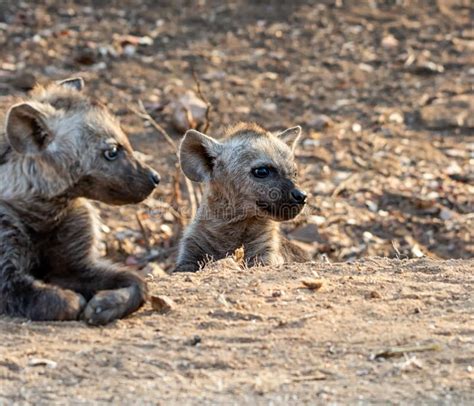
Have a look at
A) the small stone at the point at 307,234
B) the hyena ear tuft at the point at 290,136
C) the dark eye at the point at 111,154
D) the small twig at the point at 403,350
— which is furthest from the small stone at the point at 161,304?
the small stone at the point at 307,234

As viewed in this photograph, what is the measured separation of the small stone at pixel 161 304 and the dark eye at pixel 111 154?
66cm

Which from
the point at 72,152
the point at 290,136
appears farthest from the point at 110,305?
the point at 290,136

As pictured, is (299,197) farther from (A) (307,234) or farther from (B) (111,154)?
(A) (307,234)

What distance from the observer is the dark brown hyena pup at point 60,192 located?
14.7 feet

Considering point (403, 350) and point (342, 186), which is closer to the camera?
point (403, 350)

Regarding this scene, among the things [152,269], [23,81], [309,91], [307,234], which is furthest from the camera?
[309,91]

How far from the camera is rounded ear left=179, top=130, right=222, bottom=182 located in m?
6.47

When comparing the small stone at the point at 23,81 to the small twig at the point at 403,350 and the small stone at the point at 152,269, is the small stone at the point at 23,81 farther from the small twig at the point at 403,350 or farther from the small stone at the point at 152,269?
the small twig at the point at 403,350

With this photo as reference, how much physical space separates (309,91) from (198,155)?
384cm

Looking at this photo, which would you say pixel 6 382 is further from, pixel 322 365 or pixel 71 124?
pixel 71 124

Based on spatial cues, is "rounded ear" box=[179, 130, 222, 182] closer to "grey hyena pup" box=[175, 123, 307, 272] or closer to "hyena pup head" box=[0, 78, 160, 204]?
"grey hyena pup" box=[175, 123, 307, 272]

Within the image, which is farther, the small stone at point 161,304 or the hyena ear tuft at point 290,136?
the hyena ear tuft at point 290,136

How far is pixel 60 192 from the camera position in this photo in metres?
4.61

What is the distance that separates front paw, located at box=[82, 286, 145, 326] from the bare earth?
0.04 metres
